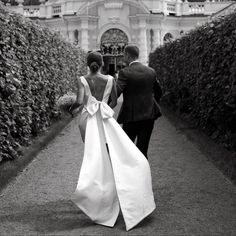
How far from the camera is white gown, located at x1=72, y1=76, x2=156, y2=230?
16.9ft

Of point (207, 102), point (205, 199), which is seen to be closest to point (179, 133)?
point (207, 102)

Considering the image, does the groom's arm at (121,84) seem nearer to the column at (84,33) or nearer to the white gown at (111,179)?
the white gown at (111,179)

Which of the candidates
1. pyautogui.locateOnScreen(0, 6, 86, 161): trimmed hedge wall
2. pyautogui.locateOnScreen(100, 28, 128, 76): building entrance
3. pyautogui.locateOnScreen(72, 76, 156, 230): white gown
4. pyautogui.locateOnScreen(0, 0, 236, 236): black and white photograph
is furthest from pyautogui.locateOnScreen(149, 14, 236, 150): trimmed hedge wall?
pyautogui.locateOnScreen(100, 28, 128, 76): building entrance

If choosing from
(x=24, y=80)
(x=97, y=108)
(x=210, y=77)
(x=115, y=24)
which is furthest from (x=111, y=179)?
(x=115, y=24)

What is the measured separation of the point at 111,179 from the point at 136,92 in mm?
1351

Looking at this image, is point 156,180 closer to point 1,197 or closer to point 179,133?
point 1,197

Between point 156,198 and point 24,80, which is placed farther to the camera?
point 24,80

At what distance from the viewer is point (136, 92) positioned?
20.1ft

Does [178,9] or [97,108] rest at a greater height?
[178,9]

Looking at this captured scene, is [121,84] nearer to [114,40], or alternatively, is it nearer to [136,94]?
[136,94]

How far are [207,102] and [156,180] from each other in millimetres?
4039

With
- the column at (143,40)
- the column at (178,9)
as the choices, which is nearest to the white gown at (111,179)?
the column at (143,40)

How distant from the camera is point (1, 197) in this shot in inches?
246

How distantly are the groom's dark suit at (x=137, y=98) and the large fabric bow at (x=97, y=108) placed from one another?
0.44 metres
